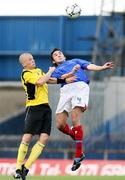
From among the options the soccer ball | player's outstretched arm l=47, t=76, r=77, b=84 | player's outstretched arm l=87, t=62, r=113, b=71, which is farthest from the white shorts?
the soccer ball

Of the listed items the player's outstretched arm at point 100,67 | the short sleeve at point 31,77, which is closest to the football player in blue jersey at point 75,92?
the player's outstretched arm at point 100,67

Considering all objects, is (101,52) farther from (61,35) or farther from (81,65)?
(81,65)

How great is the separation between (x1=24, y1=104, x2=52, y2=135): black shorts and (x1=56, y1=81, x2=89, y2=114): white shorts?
446mm

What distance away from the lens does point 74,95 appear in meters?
17.9

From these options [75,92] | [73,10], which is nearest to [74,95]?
[75,92]

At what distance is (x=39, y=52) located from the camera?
145 ft

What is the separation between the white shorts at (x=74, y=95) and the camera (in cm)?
1781

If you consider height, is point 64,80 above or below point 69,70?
below

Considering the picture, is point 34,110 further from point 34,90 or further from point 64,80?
point 64,80

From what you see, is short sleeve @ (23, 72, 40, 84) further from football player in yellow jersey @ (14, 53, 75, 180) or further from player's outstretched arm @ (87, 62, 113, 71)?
player's outstretched arm @ (87, 62, 113, 71)

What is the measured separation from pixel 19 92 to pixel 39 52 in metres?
3.82

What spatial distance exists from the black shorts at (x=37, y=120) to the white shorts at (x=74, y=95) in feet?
1.46

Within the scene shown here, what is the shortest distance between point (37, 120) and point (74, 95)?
88 cm

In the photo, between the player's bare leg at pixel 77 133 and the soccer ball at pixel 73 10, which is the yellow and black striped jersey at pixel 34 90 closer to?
the player's bare leg at pixel 77 133
